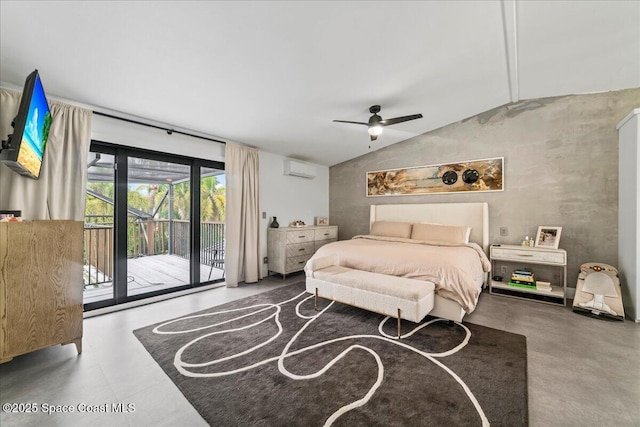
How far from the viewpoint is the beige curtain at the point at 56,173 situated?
2268mm

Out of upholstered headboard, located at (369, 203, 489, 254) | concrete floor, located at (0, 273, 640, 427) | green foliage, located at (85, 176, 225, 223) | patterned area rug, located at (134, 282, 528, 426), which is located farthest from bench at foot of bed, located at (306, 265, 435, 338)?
green foliage, located at (85, 176, 225, 223)

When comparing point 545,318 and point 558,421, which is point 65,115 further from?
point 545,318

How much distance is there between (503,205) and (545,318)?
182 centimetres

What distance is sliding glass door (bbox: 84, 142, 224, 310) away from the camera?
3.10m

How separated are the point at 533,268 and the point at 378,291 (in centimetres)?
292

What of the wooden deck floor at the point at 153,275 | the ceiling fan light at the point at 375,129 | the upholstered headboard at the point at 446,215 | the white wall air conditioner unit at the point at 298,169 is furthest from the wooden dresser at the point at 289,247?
the ceiling fan light at the point at 375,129

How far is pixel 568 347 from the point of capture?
2230 millimetres

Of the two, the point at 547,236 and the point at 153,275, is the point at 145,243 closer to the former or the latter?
the point at 153,275

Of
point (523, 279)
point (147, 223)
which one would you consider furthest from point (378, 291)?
point (147, 223)

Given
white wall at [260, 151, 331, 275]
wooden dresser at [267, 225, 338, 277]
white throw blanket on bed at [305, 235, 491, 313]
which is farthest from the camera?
white wall at [260, 151, 331, 275]

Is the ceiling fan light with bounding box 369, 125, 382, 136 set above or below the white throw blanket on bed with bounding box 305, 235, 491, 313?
above

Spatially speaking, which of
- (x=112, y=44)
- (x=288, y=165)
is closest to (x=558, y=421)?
(x=112, y=44)

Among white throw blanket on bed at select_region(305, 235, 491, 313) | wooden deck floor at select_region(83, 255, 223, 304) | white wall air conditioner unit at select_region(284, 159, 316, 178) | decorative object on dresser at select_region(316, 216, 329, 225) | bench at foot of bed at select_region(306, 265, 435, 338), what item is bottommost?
wooden deck floor at select_region(83, 255, 223, 304)

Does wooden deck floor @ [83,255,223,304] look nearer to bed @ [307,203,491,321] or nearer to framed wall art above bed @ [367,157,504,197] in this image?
bed @ [307,203,491,321]
